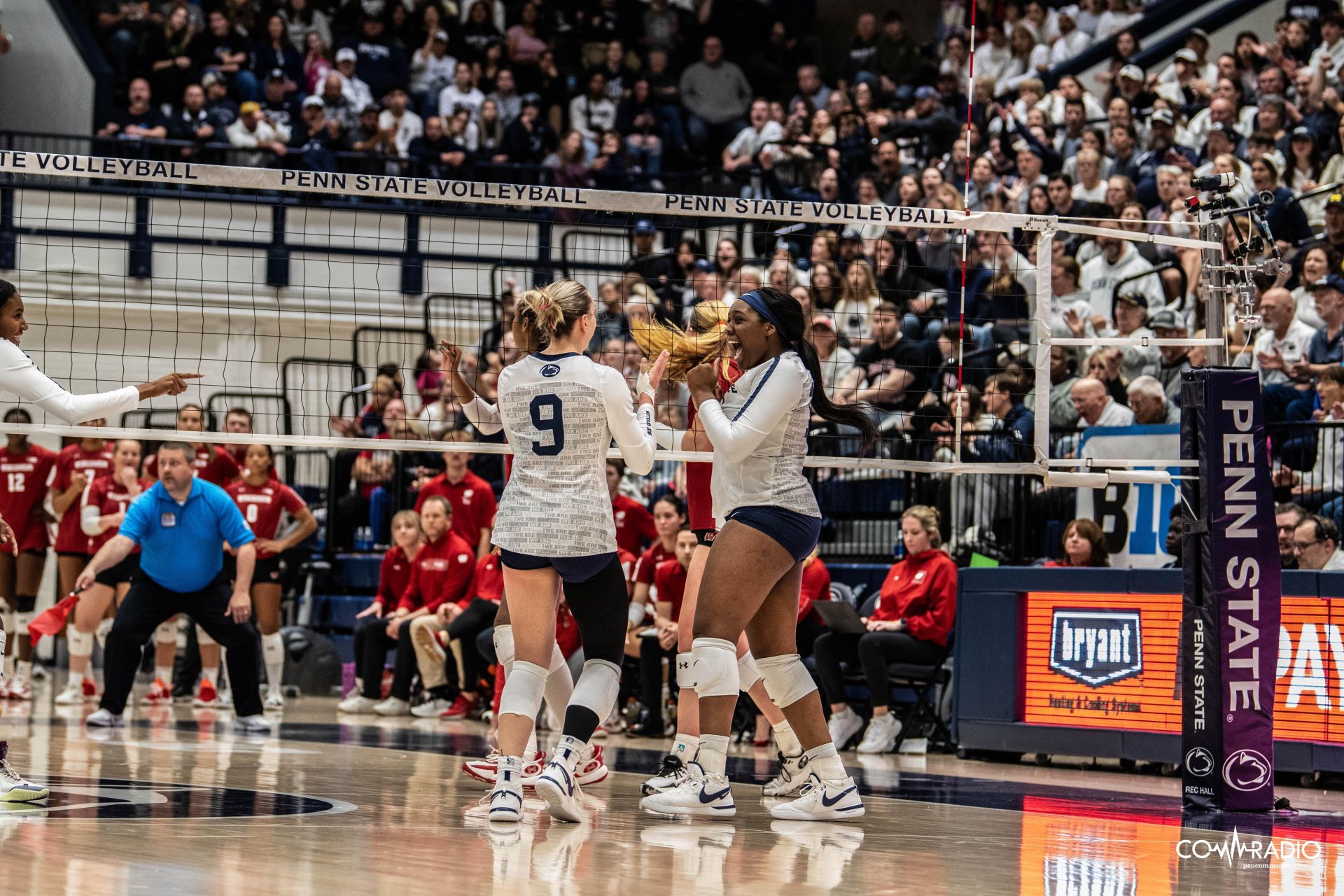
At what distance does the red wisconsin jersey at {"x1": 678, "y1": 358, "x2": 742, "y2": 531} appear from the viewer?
7449 millimetres

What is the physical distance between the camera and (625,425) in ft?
20.2

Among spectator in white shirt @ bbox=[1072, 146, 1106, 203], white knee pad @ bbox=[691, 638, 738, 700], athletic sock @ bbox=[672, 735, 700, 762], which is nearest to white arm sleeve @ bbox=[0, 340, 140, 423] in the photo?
white knee pad @ bbox=[691, 638, 738, 700]

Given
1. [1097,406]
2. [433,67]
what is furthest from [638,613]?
[433,67]

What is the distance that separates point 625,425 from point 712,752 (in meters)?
1.38

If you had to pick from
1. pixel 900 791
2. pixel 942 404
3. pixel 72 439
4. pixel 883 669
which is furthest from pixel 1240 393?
pixel 72 439

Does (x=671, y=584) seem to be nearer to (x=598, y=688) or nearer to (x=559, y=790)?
(x=598, y=688)

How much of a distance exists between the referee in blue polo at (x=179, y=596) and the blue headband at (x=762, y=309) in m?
5.07

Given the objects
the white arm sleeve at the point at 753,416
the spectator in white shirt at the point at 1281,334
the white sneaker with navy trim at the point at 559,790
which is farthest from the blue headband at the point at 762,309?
the spectator in white shirt at the point at 1281,334

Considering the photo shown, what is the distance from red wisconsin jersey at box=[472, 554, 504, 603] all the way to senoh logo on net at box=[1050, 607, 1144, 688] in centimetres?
423

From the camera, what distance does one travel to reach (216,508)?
10.7 m

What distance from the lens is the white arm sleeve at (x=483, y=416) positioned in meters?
6.93

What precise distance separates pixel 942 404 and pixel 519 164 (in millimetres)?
6246

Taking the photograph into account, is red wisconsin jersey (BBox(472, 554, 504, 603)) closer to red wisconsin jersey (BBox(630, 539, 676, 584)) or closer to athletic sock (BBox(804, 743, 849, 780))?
red wisconsin jersey (BBox(630, 539, 676, 584))

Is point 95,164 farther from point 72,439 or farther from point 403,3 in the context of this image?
point 403,3
